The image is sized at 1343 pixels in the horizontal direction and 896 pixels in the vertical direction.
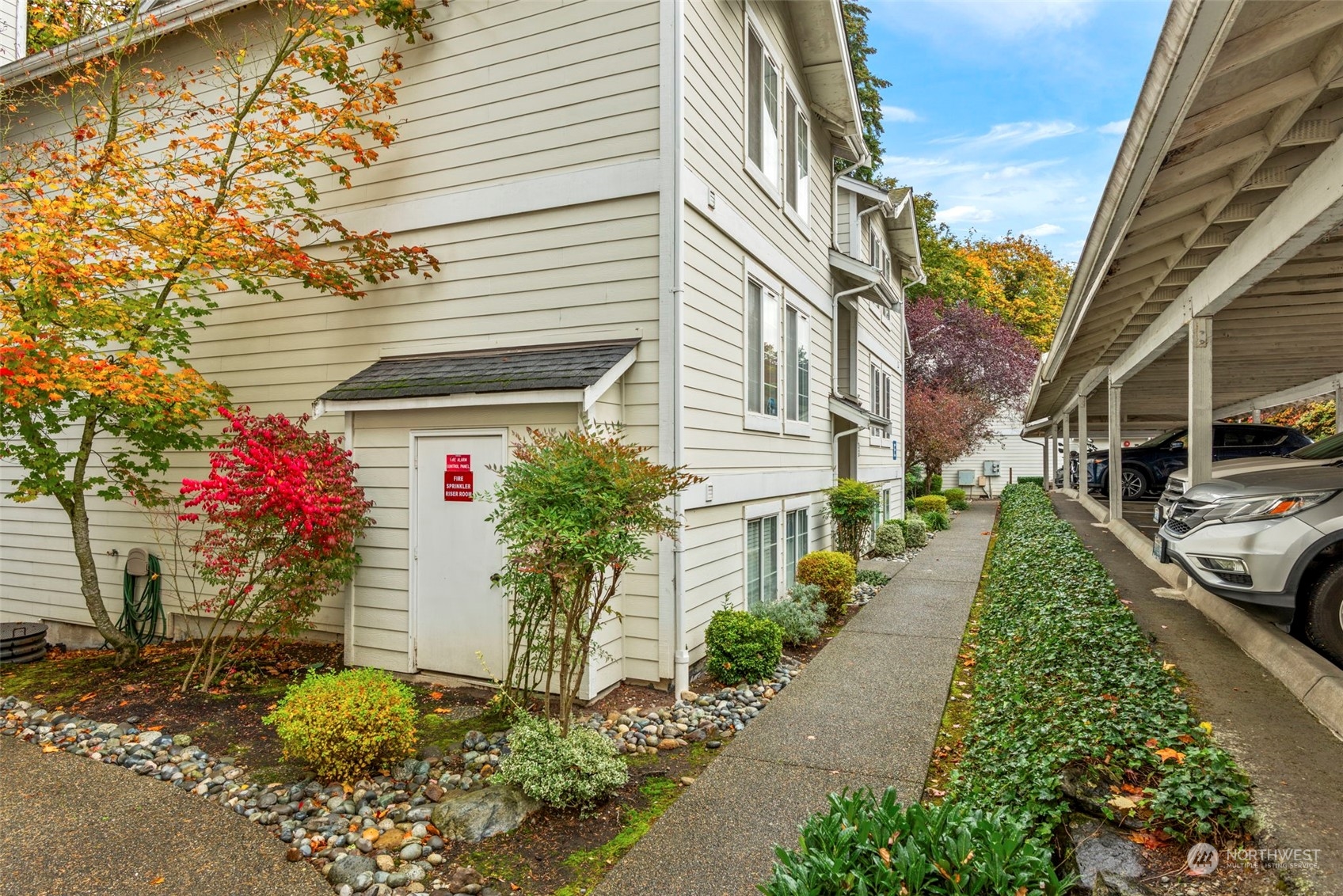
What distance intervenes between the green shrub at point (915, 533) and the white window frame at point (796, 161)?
23.6ft

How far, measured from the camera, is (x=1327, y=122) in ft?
13.5

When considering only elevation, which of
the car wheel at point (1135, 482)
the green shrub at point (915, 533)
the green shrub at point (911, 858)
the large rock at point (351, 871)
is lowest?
the large rock at point (351, 871)

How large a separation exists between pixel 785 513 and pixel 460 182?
5424mm

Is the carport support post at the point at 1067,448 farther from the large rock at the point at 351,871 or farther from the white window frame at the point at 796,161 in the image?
the large rock at the point at 351,871

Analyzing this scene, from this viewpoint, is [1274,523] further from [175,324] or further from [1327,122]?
[175,324]

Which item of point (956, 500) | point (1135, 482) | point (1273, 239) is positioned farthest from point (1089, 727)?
point (956, 500)

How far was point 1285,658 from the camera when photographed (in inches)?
177

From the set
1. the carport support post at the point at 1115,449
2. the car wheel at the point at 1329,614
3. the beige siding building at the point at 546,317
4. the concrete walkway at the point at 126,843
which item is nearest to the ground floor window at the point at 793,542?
the beige siding building at the point at 546,317

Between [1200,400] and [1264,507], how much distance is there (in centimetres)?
202

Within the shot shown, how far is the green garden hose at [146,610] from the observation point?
27.1 feet

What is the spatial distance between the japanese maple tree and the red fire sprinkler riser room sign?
0.86 m

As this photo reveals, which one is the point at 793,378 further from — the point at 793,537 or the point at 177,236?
the point at 177,236

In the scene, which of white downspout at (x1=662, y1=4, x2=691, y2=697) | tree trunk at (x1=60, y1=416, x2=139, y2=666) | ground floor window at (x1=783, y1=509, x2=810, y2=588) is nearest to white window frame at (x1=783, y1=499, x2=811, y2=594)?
ground floor window at (x1=783, y1=509, x2=810, y2=588)

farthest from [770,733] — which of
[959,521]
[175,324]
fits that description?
[959,521]
